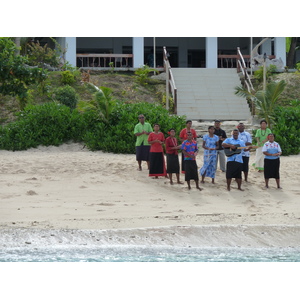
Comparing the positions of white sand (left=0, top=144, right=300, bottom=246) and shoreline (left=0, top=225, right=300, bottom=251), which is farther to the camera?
white sand (left=0, top=144, right=300, bottom=246)

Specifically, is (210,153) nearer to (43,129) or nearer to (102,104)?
(102,104)

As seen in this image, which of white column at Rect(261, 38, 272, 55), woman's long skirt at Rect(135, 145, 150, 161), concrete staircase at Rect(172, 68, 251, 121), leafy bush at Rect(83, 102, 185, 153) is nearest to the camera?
woman's long skirt at Rect(135, 145, 150, 161)

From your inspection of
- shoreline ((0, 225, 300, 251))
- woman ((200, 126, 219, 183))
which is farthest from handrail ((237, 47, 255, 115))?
shoreline ((0, 225, 300, 251))

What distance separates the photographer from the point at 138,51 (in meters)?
24.6

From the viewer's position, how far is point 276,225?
10078mm

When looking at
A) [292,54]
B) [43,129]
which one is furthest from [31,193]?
[292,54]

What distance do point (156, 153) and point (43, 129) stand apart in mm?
5598

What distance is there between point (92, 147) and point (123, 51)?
35.2ft

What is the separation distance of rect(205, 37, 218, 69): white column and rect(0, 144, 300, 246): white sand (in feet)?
32.3

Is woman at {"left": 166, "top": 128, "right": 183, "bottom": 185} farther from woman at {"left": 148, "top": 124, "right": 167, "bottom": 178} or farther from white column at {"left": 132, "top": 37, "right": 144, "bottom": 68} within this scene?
white column at {"left": 132, "top": 37, "right": 144, "bottom": 68}

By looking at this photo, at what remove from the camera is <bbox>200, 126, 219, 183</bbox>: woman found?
13.0 m

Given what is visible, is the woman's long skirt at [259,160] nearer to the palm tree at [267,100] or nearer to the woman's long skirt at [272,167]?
the woman's long skirt at [272,167]

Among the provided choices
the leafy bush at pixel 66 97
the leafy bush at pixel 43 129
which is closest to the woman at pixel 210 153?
the leafy bush at pixel 43 129
